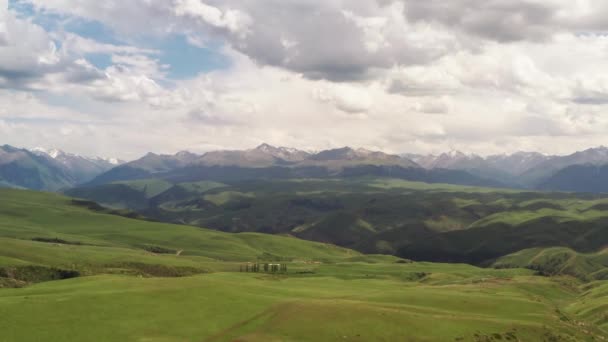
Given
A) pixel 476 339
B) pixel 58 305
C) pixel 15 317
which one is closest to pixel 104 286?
pixel 58 305

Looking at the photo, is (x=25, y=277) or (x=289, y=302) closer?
(x=289, y=302)

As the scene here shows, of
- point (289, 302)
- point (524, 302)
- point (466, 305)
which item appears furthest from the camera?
point (524, 302)

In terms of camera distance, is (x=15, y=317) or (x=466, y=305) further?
(x=466, y=305)

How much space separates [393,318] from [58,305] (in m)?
57.7

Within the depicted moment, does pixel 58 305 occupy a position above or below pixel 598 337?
above

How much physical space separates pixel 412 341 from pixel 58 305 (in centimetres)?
5976

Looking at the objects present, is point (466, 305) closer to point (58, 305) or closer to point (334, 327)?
point (334, 327)

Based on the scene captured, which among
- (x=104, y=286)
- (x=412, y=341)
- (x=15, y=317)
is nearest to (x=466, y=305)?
(x=412, y=341)

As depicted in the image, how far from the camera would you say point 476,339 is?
9494 cm

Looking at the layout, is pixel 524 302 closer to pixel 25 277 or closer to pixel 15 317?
pixel 15 317

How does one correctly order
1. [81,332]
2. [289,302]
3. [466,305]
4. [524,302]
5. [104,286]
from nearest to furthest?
[81,332] < [289,302] < [104,286] < [466,305] < [524,302]

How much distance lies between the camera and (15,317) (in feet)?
287

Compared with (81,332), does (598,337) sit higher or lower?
lower

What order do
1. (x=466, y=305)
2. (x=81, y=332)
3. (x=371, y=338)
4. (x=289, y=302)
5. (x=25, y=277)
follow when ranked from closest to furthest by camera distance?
(x=81, y=332) → (x=371, y=338) → (x=289, y=302) → (x=466, y=305) → (x=25, y=277)
